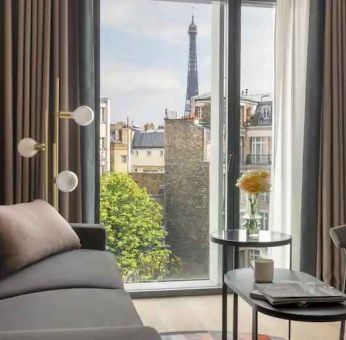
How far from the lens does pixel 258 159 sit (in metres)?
4.22

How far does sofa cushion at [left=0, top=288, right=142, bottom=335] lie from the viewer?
1.77 meters

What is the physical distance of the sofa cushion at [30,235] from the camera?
2.51 meters

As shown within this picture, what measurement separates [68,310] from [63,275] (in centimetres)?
52

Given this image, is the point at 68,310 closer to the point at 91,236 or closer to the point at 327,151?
the point at 91,236

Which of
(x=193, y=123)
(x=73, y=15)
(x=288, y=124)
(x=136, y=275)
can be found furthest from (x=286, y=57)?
(x=136, y=275)

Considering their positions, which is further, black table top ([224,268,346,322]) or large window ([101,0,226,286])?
large window ([101,0,226,286])

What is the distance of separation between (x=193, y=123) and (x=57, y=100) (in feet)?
3.93

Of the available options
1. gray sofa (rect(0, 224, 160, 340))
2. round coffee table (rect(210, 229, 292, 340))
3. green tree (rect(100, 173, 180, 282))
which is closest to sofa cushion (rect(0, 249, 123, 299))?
gray sofa (rect(0, 224, 160, 340))

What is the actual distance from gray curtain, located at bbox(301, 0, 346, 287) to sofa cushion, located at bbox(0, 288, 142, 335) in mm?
2146

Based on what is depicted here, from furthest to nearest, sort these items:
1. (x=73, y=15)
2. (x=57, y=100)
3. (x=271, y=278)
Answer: (x=73, y=15) → (x=57, y=100) → (x=271, y=278)

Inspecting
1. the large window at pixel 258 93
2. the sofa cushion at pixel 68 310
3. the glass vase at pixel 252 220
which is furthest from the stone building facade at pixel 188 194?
the sofa cushion at pixel 68 310

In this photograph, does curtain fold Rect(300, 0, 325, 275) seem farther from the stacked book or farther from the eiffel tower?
the stacked book

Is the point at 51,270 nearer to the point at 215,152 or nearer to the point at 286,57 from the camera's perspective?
the point at 215,152

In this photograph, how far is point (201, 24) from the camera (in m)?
4.14
